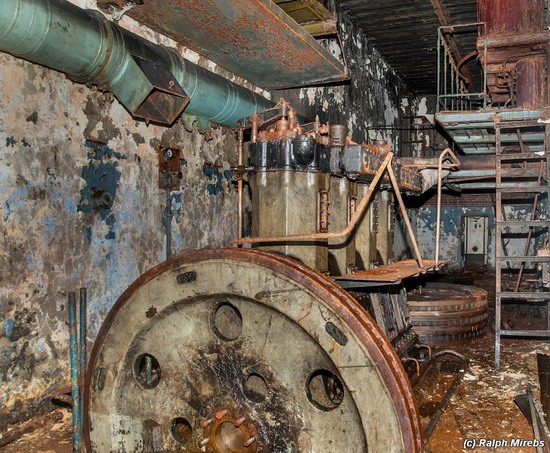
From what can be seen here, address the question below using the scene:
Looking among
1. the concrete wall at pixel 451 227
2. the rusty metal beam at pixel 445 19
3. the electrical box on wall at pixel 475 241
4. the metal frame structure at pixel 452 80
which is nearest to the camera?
the metal frame structure at pixel 452 80

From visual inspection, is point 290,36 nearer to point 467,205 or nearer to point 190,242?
point 190,242

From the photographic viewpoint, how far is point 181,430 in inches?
117

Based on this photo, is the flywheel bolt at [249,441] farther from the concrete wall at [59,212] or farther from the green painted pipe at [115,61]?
Result: the green painted pipe at [115,61]

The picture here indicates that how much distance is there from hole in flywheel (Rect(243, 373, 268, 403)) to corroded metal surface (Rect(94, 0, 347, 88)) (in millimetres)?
3704

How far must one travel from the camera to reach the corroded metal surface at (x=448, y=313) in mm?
6805

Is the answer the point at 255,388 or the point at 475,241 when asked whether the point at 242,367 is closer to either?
the point at 255,388

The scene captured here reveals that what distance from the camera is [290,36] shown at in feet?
19.6

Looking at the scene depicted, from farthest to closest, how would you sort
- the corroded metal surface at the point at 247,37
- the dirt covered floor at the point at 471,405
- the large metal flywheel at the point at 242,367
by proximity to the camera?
the corroded metal surface at the point at 247,37 → the dirt covered floor at the point at 471,405 → the large metal flywheel at the point at 242,367

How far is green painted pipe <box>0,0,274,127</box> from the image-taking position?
3.78m

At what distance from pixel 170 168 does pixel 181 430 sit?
12.9 ft

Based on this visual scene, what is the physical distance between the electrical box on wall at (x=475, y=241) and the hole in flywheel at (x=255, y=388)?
43.9 ft

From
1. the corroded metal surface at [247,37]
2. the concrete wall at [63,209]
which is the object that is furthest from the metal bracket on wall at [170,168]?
the corroded metal surface at [247,37]

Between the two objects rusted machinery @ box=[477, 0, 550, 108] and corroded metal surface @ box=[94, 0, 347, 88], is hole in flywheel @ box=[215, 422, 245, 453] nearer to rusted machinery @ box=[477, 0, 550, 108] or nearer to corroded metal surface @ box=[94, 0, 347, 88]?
corroded metal surface @ box=[94, 0, 347, 88]

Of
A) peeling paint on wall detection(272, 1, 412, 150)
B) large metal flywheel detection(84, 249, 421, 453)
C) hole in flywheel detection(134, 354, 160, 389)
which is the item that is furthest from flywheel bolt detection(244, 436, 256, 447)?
peeling paint on wall detection(272, 1, 412, 150)
